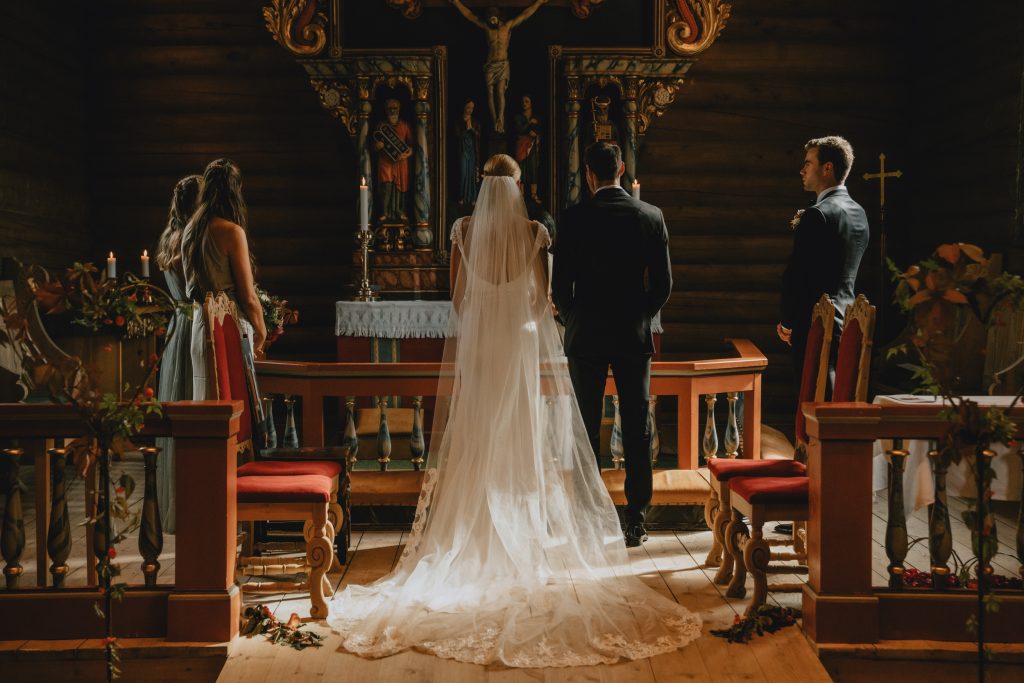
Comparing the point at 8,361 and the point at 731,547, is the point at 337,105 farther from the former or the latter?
the point at 731,547

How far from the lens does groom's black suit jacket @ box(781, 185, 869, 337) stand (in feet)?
14.4

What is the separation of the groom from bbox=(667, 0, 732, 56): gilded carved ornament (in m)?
4.07

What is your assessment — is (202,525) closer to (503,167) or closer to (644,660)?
(644,660)

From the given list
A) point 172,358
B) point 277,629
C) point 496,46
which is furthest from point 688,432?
point 496,46

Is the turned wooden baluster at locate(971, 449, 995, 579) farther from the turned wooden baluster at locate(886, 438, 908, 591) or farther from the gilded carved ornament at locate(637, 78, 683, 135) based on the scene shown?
the gilded carved ornament at locate(637, 78, 683, 135)

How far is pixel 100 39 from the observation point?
851 centimetres

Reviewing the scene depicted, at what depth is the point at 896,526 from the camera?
3273 mm

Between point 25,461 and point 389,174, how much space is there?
3.44 m

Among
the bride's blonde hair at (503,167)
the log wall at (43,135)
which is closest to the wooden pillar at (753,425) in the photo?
the bride's blonde hair at (503,167)

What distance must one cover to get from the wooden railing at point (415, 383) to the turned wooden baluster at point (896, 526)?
1688 millimetres

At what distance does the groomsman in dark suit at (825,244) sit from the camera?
4387 mm

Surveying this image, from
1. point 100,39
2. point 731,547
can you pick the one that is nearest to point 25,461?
point 100,39

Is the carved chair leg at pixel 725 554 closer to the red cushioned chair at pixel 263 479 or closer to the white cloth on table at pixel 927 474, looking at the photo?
the white cloth on table at pixel 927 474

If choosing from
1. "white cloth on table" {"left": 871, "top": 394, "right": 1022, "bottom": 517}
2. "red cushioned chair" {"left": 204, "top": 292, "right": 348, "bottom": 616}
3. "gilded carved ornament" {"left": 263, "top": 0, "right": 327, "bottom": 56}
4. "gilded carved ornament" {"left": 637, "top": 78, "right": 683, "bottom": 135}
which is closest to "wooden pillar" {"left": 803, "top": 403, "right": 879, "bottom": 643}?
"white cloth on table" {"left": 871, "top": 394, "right": 1022, "bottom": 517}
